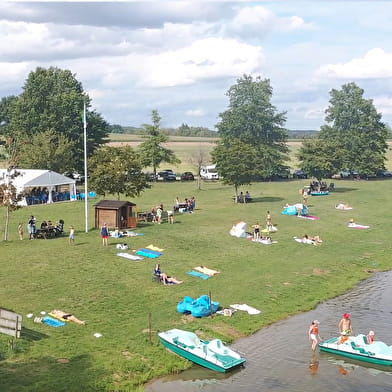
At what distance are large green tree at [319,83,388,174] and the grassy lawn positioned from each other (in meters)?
38.5

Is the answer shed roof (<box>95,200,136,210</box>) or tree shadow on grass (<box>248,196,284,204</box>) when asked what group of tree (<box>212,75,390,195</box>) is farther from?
shed roof (<box>95,200,136,210</box>)

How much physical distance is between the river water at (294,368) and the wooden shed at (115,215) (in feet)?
64.2

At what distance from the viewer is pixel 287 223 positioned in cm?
4691

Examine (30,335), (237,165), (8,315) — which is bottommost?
(30,335)

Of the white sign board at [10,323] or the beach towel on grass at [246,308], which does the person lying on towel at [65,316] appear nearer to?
the white sign board at [10,323]

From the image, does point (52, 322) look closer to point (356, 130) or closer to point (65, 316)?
point (65, 316)

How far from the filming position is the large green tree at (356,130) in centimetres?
8850

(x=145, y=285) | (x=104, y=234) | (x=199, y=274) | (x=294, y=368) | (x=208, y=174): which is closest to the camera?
(x=294, y=368)

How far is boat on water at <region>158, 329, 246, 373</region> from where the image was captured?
19547mm

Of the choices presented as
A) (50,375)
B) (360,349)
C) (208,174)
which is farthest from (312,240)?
(208,174)

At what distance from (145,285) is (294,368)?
10.5 m

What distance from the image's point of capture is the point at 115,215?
41.7 metres

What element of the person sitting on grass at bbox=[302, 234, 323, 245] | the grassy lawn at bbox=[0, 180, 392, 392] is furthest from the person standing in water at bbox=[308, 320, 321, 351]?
the person sitting on grass at bbox=[302, 234, 323, 245]

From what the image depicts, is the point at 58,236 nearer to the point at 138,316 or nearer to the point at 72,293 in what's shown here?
the point at 72,293
